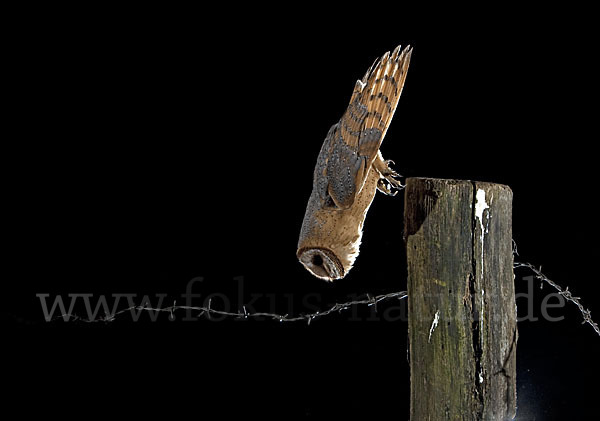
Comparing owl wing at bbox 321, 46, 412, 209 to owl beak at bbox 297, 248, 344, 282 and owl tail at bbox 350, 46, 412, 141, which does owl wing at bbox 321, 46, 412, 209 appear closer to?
owl tail at bbox 350, 46, 412, 141

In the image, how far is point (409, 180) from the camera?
219 centimetres

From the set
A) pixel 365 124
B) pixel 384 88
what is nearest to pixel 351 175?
pixel 365 124

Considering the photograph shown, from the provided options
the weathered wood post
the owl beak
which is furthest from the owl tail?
the owl beak

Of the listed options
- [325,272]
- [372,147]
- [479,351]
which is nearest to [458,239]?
[479,351]

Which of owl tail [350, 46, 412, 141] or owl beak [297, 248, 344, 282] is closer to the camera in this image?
owl tail [350, 46, 412, 141]

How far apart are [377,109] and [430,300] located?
823 millimetres

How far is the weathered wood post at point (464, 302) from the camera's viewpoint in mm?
2049

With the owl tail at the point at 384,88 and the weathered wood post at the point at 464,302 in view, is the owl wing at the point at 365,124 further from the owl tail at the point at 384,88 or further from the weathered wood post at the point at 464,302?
the weathered wood post at the point at 464,302

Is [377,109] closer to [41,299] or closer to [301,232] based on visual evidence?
[301,232]

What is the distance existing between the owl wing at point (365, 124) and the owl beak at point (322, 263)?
0.77ft

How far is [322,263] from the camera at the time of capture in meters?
2.68

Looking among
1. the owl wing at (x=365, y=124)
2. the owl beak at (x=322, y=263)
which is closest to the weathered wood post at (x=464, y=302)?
the owl wing at (x=365, y=124)

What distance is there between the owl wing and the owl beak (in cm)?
23

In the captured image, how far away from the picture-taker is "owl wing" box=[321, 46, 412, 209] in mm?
2434
